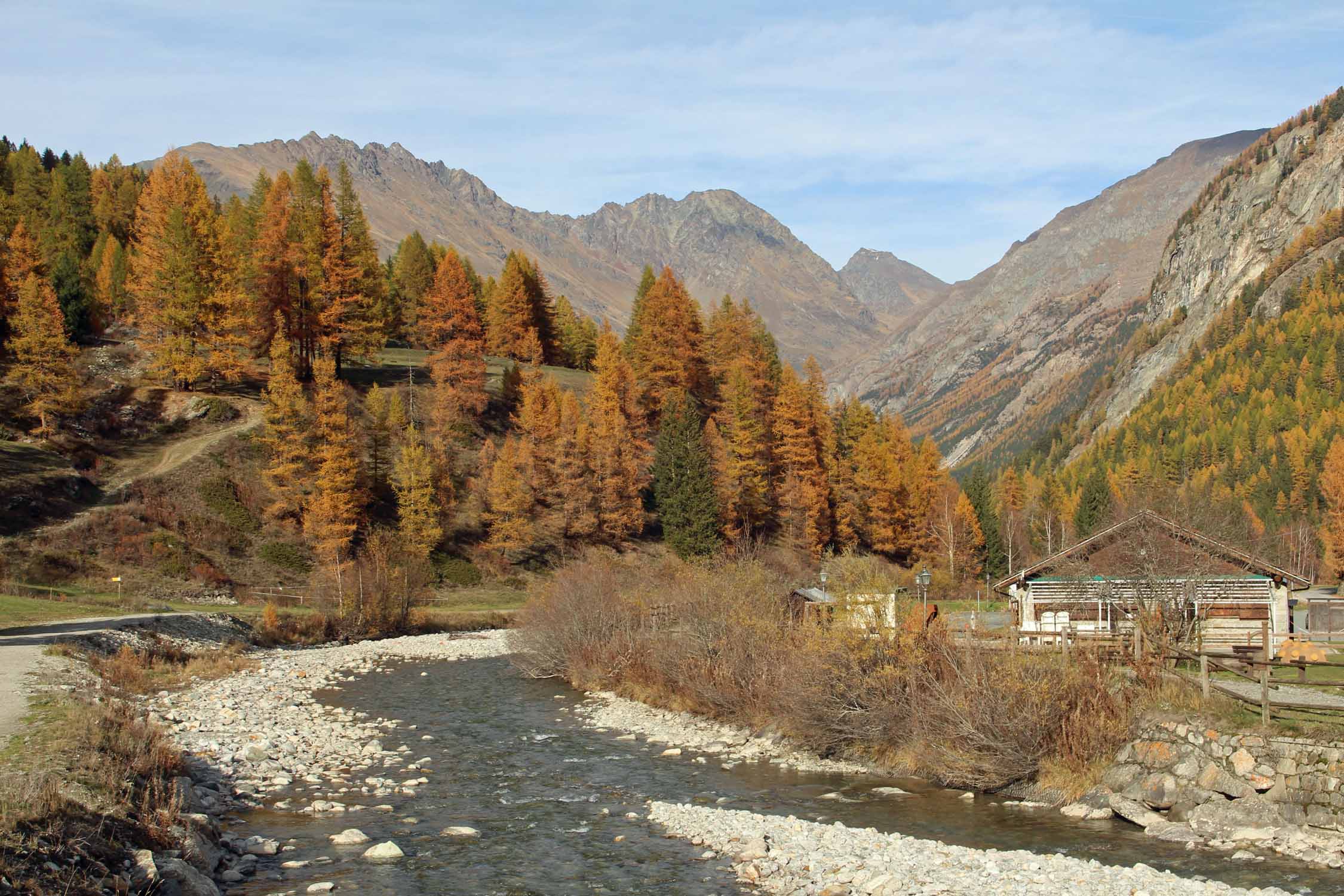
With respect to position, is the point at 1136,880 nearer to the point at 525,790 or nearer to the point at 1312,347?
the point at 525,790

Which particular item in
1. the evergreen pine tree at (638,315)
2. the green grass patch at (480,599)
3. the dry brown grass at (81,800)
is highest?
the evergreen pine tree at (638,315)

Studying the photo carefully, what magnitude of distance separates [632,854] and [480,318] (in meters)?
85.7

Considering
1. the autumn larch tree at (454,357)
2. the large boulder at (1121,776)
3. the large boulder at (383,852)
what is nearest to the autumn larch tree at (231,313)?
the autumn larch tree at (454,357)

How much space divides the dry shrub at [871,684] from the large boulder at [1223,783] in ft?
6.60

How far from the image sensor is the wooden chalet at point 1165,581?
32781 mm

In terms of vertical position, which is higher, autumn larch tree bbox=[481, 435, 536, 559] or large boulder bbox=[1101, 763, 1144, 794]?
autumn larch tree bbox=[481, 435, 536, 559]

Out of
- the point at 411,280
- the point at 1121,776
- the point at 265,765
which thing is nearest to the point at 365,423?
the point at 411,280

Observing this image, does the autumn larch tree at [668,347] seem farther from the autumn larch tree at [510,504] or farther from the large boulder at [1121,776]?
the large boulder at [1121,776]

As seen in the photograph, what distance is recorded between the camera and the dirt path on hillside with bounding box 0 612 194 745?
1840 cm

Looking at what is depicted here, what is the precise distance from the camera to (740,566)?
109 feet

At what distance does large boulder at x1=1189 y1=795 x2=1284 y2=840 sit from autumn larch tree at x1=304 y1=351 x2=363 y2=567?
4742 centimetres

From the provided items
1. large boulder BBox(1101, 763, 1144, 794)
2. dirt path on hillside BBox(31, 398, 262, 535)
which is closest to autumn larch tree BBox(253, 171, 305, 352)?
dirt path on hillside BBox(31, 398, 262, 535)

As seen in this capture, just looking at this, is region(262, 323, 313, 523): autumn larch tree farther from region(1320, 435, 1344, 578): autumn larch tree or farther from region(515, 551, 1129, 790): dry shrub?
region(1320, 435, 1344, 578): autumn larch tree

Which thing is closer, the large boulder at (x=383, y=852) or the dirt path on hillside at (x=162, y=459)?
the large boulder at (x=383, y=852)
